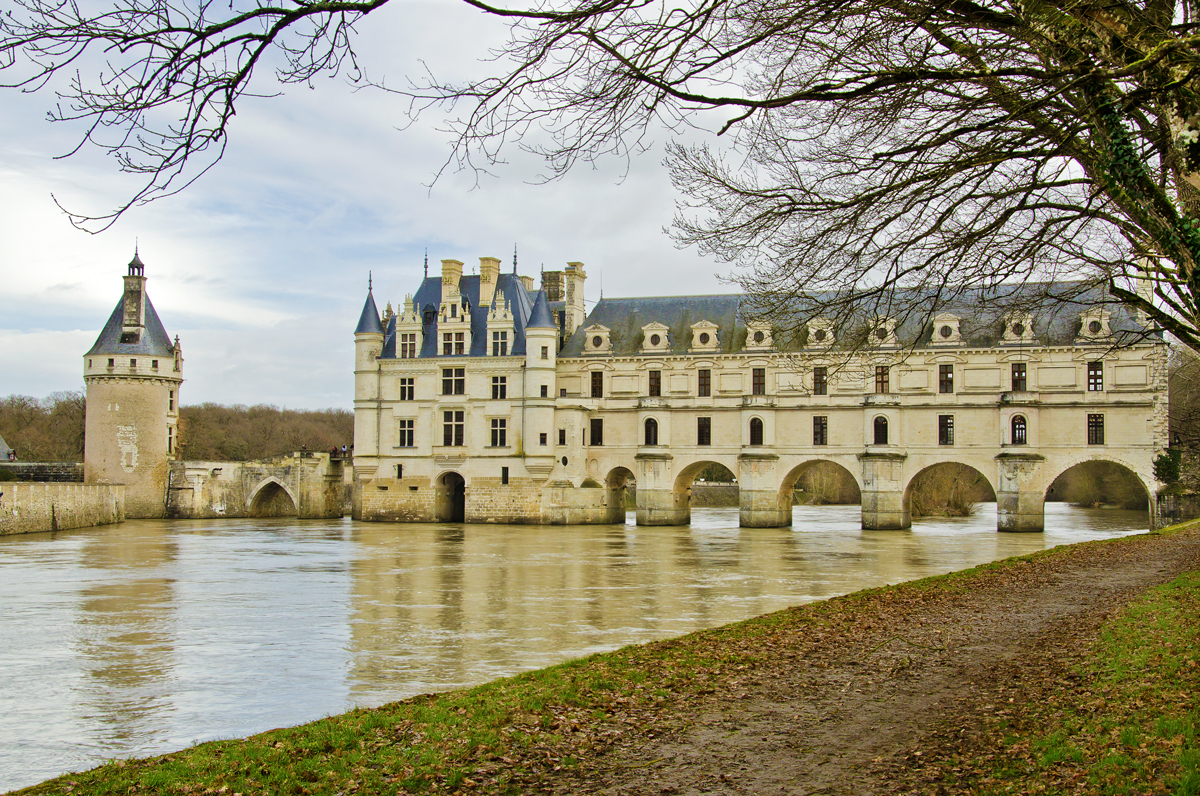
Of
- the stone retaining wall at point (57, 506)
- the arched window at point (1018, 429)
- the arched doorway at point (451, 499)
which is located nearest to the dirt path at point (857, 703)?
the arched window at point (1018, 429)

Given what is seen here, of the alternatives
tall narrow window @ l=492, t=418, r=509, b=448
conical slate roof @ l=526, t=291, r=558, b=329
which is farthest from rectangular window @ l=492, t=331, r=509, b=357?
tall narrow window @ l=492, t=418, r=509, b=448

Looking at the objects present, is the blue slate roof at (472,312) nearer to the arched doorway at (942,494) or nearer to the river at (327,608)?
the river at (327,608)

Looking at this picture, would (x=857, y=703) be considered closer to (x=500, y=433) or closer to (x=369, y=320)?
(x=500, y=433)

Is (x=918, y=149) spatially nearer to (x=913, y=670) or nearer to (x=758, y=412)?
(x=913, y=670)

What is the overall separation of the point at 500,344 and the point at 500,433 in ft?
12.2

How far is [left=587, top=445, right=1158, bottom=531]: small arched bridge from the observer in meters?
35.9

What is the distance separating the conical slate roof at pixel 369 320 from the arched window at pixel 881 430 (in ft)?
70.2

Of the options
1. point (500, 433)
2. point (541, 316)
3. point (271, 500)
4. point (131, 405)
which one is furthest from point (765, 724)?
point (271, 500)

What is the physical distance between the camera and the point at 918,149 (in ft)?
22.9

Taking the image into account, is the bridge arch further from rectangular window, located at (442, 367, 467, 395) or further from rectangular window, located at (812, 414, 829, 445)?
rectangular window, located at (812, 414, 829, 445)

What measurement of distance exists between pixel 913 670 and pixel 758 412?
3176 cm

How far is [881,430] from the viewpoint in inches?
1515

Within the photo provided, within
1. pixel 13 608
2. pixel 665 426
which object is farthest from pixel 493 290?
pixel 13 608

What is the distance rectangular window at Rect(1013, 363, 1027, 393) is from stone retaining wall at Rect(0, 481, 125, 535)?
35.1m
